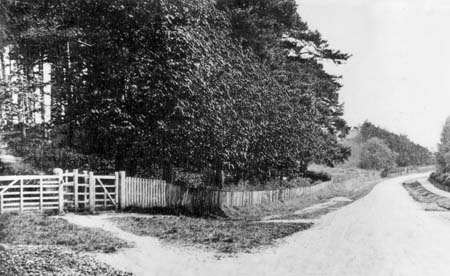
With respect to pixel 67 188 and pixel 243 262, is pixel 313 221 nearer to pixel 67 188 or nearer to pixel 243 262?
pixel 243 262

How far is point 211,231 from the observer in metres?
13.2

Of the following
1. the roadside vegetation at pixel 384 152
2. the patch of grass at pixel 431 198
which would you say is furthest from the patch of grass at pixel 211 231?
the roadside vegetation at pixel 384 152

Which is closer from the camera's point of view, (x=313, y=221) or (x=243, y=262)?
(x=243, y=262)

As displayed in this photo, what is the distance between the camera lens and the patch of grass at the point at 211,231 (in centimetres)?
1124

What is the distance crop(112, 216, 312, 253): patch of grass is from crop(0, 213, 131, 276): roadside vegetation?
153 cm

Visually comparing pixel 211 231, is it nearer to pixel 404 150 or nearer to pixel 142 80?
pixel 142 80

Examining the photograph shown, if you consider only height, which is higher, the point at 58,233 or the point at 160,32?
the point at 160,32

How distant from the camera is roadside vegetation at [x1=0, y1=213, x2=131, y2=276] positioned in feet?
25.6

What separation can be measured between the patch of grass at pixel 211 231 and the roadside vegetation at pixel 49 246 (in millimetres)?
1531

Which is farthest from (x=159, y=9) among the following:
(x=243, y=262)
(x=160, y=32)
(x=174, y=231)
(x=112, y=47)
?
(x=243, y=262)

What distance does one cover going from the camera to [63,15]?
18328 mm

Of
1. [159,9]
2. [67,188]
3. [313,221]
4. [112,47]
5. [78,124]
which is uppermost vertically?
[159,9]

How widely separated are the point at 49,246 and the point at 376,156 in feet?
282

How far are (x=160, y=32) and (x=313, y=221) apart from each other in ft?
27.7
